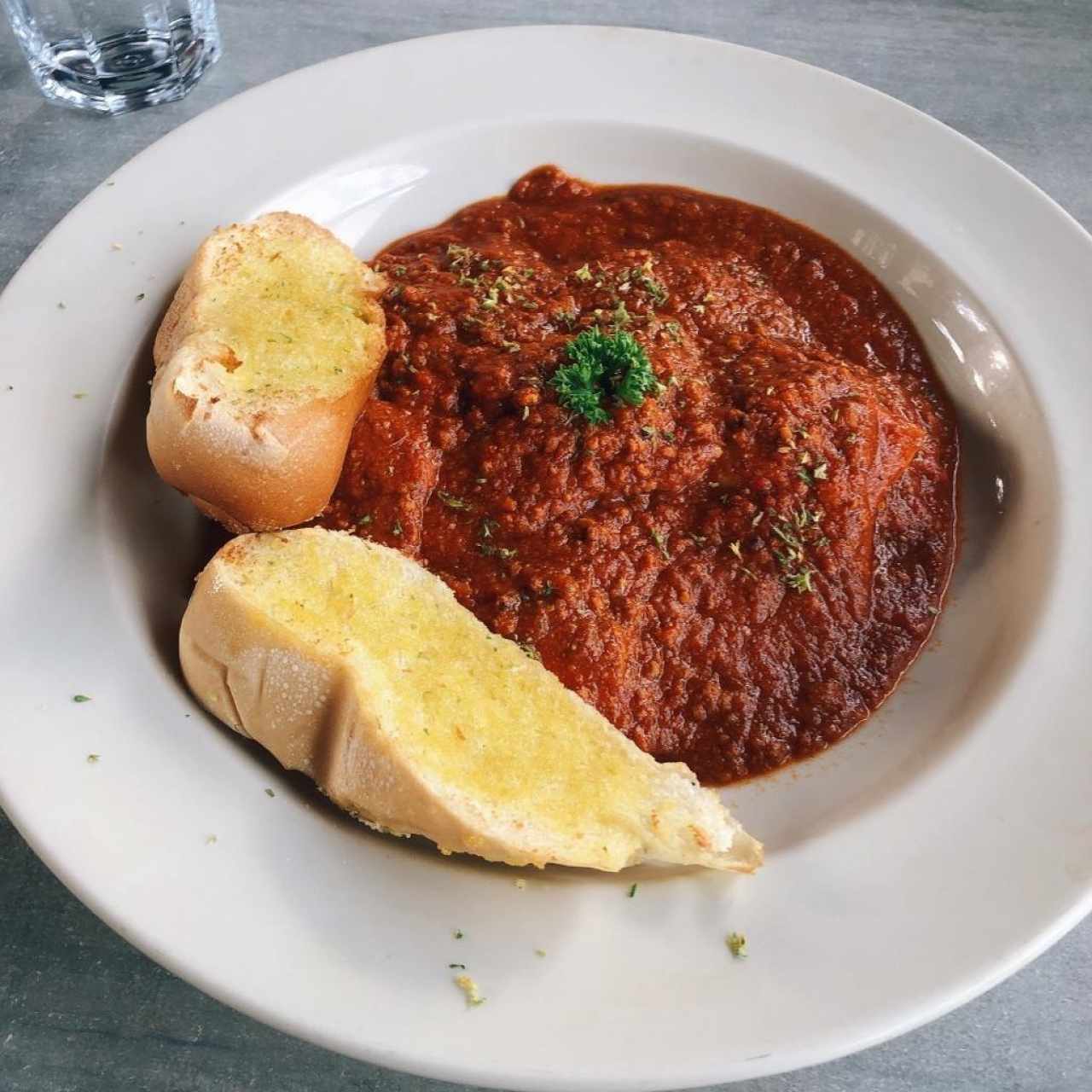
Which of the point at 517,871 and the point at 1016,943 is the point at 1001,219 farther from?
the point at 517,871

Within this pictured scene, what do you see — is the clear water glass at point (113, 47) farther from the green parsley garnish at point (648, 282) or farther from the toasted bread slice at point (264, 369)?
the green parsley garnish at point (648, 282)

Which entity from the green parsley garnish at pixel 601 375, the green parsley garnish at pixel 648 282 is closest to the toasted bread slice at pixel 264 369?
the green parsley garnish at pixel 601 375

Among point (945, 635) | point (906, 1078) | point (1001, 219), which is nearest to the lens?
point (906, 1078)

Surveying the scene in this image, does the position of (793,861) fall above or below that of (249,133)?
below

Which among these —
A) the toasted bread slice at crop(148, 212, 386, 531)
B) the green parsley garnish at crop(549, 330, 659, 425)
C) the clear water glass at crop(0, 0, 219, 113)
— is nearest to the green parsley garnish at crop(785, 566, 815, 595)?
the green parsley garnish at crop(549, 330, 659, 425)

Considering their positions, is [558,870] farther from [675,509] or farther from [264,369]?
[264,369]

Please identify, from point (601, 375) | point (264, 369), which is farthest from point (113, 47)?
point (601, 375)

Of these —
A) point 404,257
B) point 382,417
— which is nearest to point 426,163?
point 404,257
